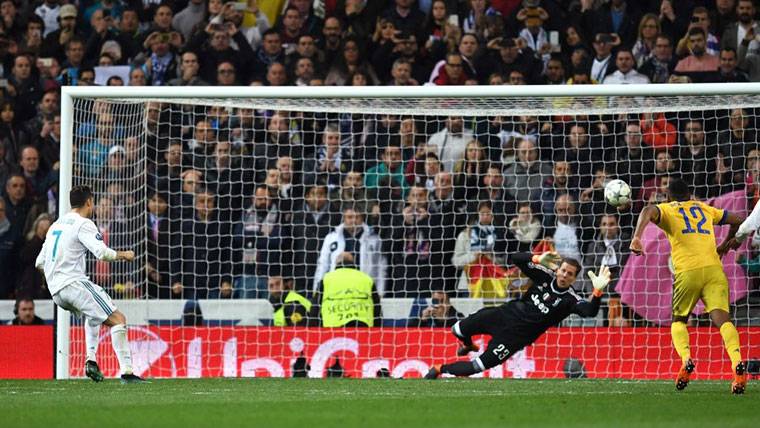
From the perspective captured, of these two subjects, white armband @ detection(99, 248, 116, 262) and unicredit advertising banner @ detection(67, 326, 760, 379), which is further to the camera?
unicredit advertising banner @ detection(67, 326, 760, 379)

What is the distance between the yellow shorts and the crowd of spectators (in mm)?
3242

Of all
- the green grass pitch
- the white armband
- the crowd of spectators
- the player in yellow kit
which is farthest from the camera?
the crowd of spectators

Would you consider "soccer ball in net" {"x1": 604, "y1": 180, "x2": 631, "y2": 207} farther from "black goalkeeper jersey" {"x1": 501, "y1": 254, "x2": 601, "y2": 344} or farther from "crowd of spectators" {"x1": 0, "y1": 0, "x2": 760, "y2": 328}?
"crowd of spectators" {"x1": 0, "y1": 0, "x2": 760, "y2": 328}

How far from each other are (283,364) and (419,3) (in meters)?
5.69

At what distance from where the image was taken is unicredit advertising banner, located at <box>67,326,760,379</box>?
13.9 metres

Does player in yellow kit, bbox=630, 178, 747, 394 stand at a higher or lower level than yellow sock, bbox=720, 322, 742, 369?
higher

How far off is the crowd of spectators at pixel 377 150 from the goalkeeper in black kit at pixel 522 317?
1.55 metres

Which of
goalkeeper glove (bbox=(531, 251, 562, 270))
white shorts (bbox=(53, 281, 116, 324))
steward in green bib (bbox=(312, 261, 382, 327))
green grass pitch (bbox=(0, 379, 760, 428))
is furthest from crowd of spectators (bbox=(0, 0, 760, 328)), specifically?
green grass pitch (bbox=(0, 379, 760, 428))

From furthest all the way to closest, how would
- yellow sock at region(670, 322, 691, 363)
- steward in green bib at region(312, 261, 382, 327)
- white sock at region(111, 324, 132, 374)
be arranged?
steward in green bib at region(312, 261, 382, 327) → white sock at region(111, 324, 132, 374) → yellow sock at region(670, 322, 691, 363)

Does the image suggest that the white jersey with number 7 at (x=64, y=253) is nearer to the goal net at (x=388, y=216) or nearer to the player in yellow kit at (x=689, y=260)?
the goal net at (x=388, y=216)

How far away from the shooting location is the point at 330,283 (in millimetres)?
14406

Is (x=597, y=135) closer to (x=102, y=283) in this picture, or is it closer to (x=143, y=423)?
(x=102, y=283)

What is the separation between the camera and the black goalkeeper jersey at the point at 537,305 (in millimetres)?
12766

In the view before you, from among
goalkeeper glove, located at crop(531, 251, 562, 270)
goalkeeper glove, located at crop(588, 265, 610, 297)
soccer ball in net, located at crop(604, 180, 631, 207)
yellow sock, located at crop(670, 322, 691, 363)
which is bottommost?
yellow sock, located at crop(670, 322, 691, 363)
